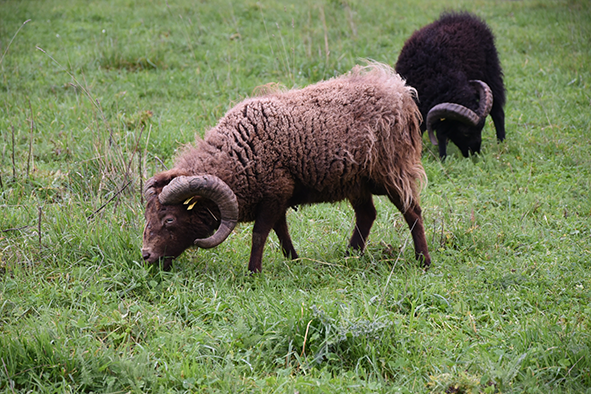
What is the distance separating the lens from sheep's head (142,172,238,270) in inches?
168

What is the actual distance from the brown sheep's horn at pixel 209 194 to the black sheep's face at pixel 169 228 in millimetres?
140

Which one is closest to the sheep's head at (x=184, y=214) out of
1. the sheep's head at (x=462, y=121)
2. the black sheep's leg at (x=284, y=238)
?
the black sheep's leg at (x=284, y=238)

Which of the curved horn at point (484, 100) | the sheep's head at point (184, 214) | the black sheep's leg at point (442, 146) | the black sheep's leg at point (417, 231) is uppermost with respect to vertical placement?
the sheep's head at point (184, 214)

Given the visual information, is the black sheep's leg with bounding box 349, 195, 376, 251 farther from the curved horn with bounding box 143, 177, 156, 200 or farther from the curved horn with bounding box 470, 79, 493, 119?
the curved horn with bounding box 470, 79, 493, 119

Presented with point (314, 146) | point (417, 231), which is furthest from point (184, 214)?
point (417, 231)

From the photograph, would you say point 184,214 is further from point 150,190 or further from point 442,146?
point 442,146

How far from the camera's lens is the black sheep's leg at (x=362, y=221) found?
5.22 m

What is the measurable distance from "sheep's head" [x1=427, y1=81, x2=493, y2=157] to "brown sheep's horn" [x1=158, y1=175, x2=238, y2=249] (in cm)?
414

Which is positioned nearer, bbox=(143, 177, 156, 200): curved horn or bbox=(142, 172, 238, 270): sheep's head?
bbox=(142, 172, 238, 270): sheep's head

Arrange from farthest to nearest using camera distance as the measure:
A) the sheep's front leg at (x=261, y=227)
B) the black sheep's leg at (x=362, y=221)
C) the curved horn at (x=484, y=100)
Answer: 1. the curved horn at (x=484, y=100)
2. the black sheep's leg at (x=362, y=221)
3. the sheep's front leg at (x=261, y=227)

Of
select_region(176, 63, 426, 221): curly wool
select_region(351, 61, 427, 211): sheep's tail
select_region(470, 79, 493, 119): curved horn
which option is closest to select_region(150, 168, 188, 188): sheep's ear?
select_region(176, 63, 426, 221): curly wool

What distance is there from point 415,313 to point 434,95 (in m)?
4.68

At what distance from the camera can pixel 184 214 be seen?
4.53 m

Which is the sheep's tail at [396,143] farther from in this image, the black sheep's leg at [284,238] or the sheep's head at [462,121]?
the sheep's head at [462,121]
